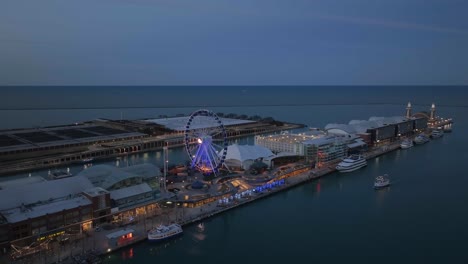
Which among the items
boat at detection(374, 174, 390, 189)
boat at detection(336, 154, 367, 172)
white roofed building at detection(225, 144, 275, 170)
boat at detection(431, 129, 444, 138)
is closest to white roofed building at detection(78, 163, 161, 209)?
white roofed building at detection(225, 144, 275, 170)

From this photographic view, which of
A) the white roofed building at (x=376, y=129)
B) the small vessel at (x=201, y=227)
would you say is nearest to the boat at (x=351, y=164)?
the white roofed building at (x=376, y=129)

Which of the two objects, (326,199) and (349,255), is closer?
(349,255)

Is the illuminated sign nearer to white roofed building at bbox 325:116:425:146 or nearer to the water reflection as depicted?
the water reflection

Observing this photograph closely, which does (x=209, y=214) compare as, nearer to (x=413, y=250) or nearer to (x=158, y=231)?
(x=158, y=231)

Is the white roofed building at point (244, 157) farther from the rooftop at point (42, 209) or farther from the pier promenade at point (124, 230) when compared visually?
the rooftop at point (42, 209)

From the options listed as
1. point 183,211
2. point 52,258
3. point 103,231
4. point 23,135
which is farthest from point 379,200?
point 23,135

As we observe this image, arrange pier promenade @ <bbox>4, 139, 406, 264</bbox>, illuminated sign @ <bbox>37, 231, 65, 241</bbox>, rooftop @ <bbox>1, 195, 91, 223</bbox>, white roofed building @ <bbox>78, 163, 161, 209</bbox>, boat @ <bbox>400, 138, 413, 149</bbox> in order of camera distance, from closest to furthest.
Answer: pier promenade @ <bbox>4, 139, 406, 264</bbox>, rooftop @ <bbox>1, 195, 91, 223</bbox>, illuminated sign @ <bbox>37, 231, 65, 241</bbox>, white roofed building @ <bbox>78, 163, 161, 209</bbox>, boat @ <bbox>400, 138, 413, 149</bbox>

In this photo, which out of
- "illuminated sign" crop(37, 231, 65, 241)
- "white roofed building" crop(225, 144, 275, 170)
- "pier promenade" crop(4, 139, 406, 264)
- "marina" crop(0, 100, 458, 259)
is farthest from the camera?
"white roofed building" crop(225, 144, 275, 170)
